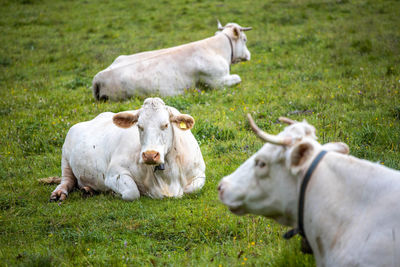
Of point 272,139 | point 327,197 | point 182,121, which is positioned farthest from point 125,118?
point 327,197

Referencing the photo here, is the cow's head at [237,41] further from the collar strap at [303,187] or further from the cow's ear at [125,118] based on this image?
the collar strap at [303,187]

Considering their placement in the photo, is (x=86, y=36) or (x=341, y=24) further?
(x=86, y=36)

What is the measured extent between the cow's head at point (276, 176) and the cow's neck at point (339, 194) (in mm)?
151

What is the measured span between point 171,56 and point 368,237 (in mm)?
10002

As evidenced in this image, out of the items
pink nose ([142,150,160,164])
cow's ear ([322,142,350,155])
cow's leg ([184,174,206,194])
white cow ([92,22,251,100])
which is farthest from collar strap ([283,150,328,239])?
white cow ([92,22,251,100])

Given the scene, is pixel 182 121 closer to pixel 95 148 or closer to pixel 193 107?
pixel 95 148

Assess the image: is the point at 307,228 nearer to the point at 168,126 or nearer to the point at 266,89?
the point at 168,126

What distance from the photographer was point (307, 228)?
11.3 feet

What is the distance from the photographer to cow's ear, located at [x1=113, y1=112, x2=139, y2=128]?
6613 millimetres

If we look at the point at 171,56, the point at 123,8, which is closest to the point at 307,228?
the point at 171,56

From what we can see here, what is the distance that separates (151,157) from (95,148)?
1.92 metres

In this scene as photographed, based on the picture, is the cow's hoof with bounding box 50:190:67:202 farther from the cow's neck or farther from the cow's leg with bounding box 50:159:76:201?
the cow's neck

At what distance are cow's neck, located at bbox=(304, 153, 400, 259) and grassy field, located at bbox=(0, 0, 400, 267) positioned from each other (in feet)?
2.47

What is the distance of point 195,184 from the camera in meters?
6.69
